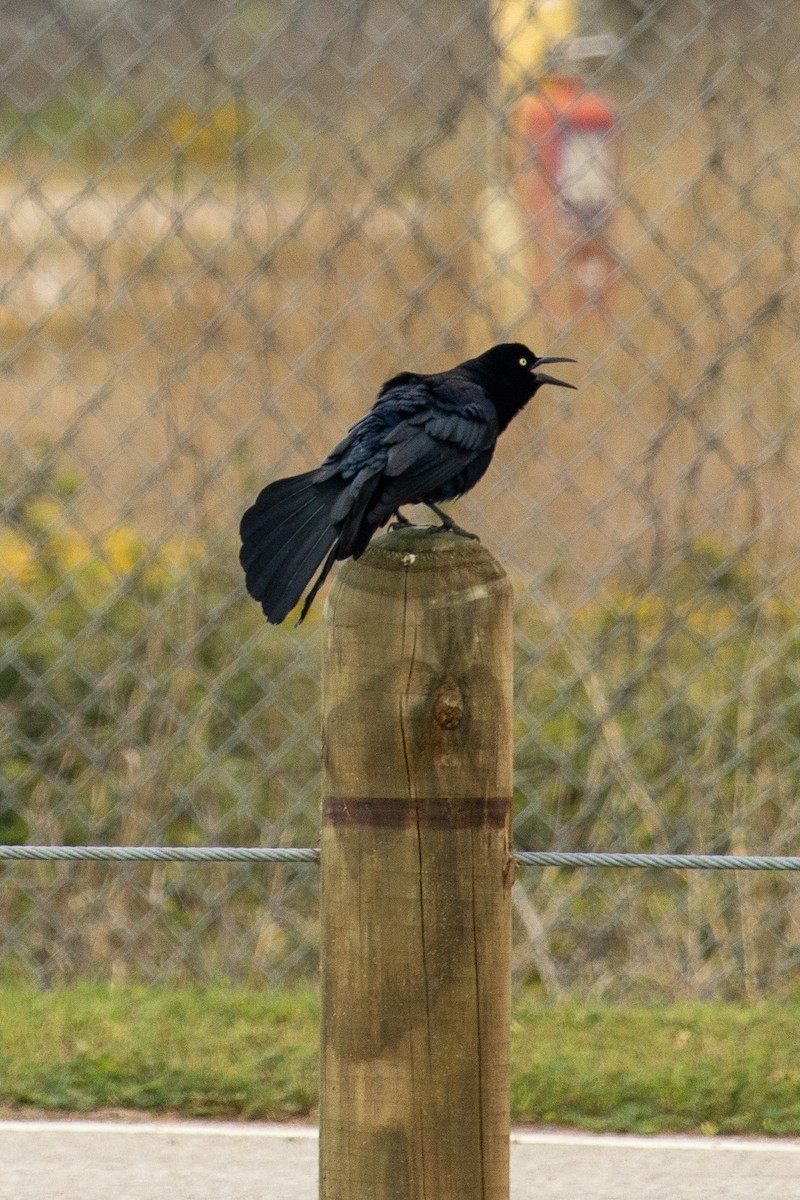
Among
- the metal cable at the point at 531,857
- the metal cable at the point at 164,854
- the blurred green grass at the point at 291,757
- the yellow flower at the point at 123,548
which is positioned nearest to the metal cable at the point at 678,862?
the metal cable at the point at 531,857

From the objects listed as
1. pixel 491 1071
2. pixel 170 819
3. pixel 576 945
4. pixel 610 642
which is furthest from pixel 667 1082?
pixel 491 1071

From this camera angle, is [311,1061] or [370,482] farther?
[311,1061]

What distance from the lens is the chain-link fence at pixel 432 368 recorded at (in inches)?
168

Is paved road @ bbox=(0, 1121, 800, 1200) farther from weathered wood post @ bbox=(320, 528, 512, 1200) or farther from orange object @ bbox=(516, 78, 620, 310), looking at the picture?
orange object @ bbox=(516, 78, 620, 310)

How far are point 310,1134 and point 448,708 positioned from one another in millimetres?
1727

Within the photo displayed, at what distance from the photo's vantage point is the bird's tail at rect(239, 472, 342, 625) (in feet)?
8.21

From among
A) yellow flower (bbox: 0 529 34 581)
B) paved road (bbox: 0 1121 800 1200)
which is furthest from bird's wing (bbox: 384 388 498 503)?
yellow flower (bbox: 0 529 34 581)

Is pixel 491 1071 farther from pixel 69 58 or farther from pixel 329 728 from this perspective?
pixel 69 58

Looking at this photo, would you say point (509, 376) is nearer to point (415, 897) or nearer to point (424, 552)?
point (424, 552)

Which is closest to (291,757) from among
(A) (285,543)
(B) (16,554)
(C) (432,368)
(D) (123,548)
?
(D) (123,548)

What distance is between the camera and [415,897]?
199 cm

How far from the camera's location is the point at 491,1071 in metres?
2.02

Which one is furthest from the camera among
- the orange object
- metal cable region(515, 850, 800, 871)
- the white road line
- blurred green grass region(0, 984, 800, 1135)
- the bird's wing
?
the orange object

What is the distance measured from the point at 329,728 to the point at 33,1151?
5.54 feet
